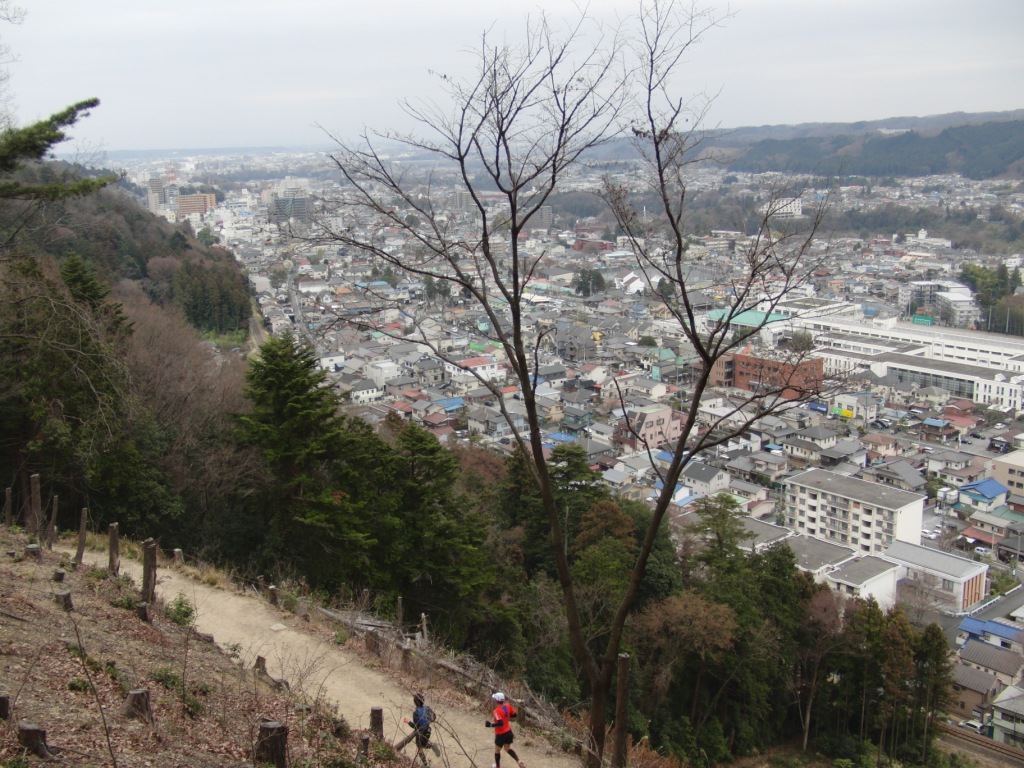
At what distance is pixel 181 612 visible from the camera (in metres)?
3.03

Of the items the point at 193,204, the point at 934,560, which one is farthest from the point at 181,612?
the point at 193,204

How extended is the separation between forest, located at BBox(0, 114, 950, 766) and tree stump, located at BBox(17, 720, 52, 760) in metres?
1.94

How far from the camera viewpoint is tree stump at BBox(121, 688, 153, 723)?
187 cm

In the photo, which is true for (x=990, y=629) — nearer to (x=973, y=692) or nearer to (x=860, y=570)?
(x=973, y=692)

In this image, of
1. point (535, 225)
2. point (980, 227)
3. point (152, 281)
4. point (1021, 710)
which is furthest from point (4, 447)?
point (980, 227)

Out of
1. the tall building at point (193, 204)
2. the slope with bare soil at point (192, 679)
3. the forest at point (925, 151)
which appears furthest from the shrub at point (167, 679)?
the forest at point (925, 151)

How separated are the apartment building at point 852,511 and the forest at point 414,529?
12.2ft

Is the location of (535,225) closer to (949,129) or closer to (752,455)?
(752,455)

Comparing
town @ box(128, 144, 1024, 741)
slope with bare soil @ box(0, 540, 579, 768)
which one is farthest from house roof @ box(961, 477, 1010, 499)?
slope with bare soil @ box(0, 540, 579, 768)

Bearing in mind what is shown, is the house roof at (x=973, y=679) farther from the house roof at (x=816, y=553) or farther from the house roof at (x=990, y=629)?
the house roof at (x=816, y=553)

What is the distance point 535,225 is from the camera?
4025cm

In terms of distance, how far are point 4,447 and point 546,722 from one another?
369cm

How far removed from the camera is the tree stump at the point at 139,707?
73.7 inches

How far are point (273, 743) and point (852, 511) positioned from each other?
34.4 ft
